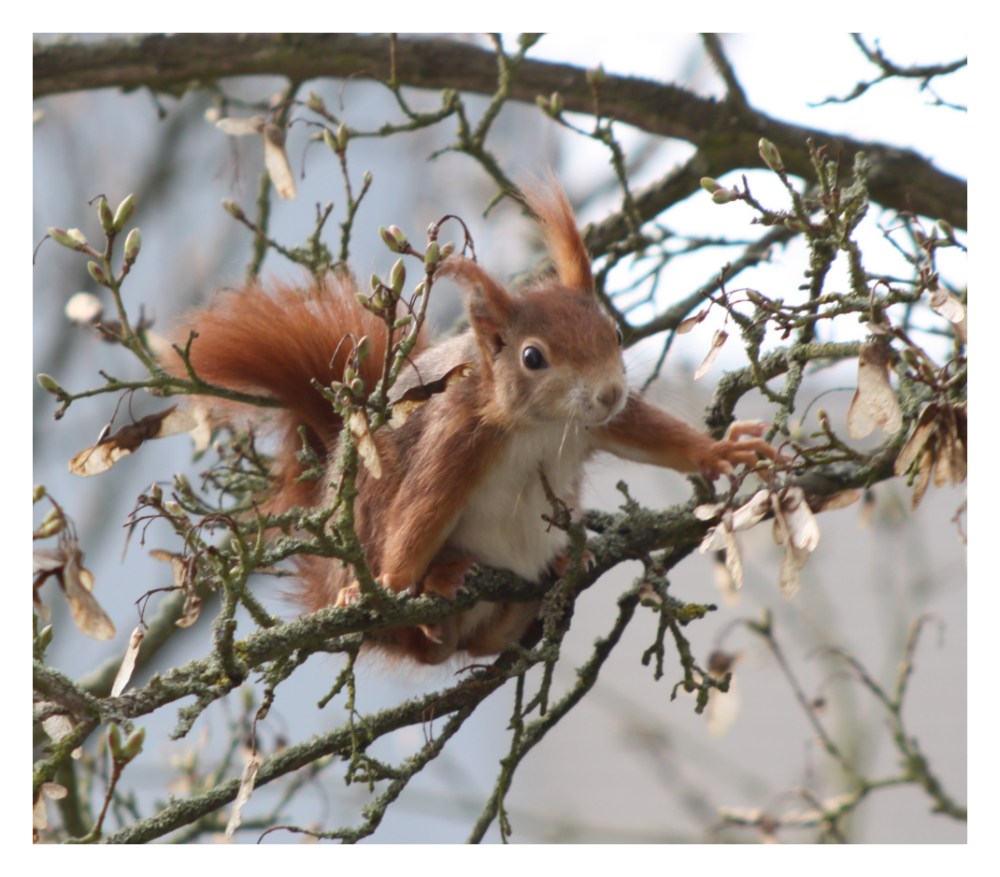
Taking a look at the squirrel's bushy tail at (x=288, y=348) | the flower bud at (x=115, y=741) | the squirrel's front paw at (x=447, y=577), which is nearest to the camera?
the flower bud at (x=115, y=741)

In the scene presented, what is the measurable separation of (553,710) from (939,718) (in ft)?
9.65

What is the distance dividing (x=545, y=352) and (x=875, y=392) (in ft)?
1.68

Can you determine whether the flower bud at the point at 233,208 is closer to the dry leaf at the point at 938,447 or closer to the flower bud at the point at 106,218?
the flower bud at the point at 106,218

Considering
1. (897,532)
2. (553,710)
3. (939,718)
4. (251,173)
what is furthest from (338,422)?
(939,718)

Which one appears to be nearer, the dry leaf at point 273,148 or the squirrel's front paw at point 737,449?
the squirrel's front paw at point 737,449

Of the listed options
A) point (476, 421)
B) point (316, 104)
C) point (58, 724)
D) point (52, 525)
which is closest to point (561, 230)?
point (476, 421)

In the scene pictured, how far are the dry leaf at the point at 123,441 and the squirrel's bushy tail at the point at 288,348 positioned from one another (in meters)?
0.19

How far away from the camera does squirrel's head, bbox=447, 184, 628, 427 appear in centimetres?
136

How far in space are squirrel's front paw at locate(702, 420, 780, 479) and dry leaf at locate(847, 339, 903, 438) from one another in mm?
389

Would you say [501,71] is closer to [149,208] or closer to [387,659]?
[387,659]

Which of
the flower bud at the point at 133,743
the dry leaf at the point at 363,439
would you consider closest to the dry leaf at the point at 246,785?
the flower bud at the point at 133,743

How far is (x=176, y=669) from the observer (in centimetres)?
96

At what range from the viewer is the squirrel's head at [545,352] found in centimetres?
136
